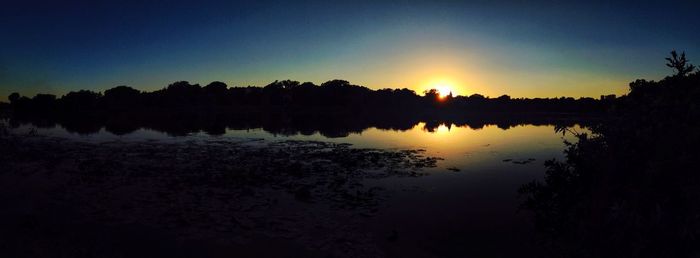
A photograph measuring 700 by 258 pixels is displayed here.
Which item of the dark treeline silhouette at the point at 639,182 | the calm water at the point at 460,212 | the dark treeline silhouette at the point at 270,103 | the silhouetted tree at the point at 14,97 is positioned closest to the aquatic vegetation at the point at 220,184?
the calm water at the point at 460,212

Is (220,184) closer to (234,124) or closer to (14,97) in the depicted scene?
(234,124)

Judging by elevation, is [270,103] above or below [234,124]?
above

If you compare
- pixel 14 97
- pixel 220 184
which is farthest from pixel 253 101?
pixel 220 184

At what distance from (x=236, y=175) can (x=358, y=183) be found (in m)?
7.36

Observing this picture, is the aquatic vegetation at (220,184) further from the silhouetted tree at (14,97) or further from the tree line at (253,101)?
the silhouetted tree at (14,97)

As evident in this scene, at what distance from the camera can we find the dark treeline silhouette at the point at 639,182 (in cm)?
626

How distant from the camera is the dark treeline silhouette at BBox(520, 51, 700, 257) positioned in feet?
20.5

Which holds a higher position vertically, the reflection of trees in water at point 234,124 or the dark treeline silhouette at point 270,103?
the dark treeline silhouette at point 270,103

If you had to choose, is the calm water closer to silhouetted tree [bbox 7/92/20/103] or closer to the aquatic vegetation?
the aquatic vegetation

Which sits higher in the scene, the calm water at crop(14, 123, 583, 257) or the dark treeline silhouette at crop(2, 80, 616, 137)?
the dark treeline silhouette at crop(2, 80, 616, 137)

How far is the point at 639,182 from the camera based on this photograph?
7.07m

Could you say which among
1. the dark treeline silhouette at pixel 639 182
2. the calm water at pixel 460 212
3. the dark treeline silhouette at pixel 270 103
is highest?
the dark treeline silhouette at pixel 270 103

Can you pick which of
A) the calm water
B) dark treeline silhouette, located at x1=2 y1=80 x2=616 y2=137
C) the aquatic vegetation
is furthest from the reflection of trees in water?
dark treeline silhouette, located at x1=2 y1=80 x2=616 y2=137

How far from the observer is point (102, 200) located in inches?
Result: 684
